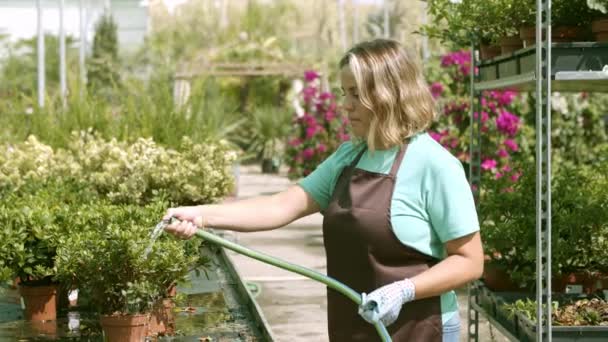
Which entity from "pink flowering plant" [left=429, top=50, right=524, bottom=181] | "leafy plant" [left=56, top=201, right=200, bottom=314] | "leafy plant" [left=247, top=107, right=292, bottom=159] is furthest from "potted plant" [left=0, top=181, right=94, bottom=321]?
"leafy plant" [left=247, top=107, right=292, bottom=159]

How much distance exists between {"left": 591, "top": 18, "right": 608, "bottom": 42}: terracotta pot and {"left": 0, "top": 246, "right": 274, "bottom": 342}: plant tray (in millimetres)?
2019

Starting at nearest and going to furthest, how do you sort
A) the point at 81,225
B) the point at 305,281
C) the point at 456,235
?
the point at 456,235
the point at 81,225
the point at 305,281

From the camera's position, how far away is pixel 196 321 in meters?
5.82

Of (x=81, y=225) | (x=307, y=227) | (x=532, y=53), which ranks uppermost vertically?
(x=532, y=53)

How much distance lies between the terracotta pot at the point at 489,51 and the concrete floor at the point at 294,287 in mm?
1576

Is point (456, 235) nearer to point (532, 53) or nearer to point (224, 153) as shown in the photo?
point (532, 53)

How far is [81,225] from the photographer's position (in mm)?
5480

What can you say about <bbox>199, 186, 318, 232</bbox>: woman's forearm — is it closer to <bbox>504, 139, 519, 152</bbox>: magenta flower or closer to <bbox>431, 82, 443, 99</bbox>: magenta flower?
<bbox>504, 139, 519, 152</bbox>: magenta flower

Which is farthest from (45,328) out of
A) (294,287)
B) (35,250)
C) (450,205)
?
(294,287)

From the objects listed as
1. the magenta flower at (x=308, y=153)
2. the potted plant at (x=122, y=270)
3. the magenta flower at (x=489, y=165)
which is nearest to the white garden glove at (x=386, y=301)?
the potted plant at (x=122, y=270)

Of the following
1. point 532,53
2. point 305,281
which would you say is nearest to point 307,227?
point 305,281

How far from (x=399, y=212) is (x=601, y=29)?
2569mm

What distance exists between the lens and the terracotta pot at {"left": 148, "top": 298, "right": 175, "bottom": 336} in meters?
5.15

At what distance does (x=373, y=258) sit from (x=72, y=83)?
9.72 metres
